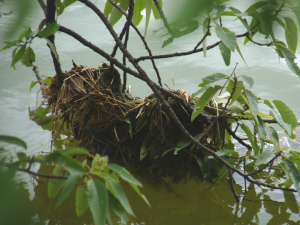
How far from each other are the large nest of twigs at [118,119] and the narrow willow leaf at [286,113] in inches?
7.1

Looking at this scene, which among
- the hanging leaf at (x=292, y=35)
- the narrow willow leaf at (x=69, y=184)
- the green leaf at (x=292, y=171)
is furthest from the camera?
the green leaf at (x=292, y=171)

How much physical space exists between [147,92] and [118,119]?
0.32 m

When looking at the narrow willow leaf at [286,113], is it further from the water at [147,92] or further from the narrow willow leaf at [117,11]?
the narrow willow leaf at [117,11]

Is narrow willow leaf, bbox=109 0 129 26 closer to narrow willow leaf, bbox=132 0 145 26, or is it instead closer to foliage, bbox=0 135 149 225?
narrow willow leaf, bbox=132 0 145 26

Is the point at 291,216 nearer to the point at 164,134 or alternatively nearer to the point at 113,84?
the point at 164,134

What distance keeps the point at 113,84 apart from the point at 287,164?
1.73 feet

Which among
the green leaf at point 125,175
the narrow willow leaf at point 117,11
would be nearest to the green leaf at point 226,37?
the green leaf at point 125,175

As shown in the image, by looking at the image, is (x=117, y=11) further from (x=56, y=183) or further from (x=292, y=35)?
(x=56, y=183)

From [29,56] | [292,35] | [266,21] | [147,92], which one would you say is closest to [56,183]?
[266,21]

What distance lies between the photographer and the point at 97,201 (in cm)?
25

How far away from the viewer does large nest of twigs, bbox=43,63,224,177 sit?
0.79 metres

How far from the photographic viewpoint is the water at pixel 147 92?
679 millimetres

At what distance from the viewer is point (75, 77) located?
0.87 m

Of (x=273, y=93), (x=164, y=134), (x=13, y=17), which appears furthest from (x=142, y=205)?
(x=273, y=93)
